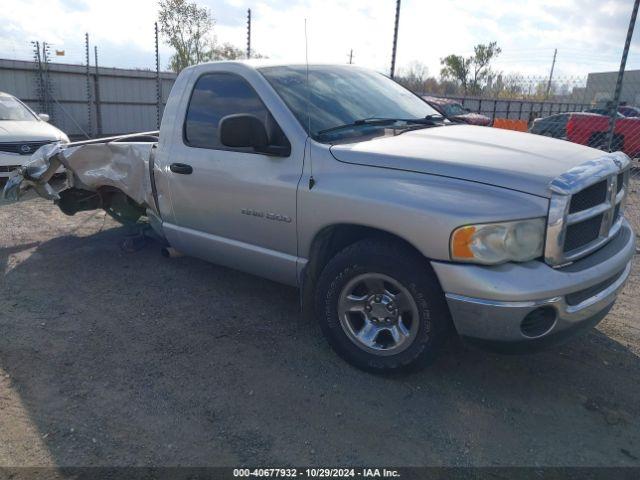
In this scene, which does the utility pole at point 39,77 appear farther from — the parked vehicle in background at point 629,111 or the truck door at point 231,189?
the parked vehicle in background at point 629,111

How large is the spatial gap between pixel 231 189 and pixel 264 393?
1509 mm

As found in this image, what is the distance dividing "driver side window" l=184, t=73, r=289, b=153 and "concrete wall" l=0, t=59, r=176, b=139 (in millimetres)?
13689

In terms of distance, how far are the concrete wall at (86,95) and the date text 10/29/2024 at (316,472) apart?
52.5 feet

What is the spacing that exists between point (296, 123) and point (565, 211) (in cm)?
177

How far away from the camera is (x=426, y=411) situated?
304 centimetres

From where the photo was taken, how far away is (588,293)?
2955 millimetres

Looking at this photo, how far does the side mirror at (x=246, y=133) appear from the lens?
135 inches

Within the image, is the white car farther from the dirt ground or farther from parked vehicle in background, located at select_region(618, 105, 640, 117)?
parked vehicle in background, located at select_region(618, 105, 640, 117)

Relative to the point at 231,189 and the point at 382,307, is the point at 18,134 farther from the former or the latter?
the point at 382,307

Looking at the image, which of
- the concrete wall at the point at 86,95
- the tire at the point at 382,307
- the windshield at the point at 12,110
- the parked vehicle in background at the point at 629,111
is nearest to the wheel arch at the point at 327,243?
the tire at the point at 382,307

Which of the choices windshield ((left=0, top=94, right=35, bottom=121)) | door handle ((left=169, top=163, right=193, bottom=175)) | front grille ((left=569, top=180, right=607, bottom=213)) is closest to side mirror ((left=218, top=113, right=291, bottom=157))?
door handle ((left=169, top=163, right=193, bottom=175))

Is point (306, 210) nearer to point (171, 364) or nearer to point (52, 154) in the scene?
point (171, 364)

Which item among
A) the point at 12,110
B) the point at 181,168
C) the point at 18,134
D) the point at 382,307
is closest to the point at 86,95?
the point at 12,110

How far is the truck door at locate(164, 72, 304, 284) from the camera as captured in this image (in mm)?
3605
